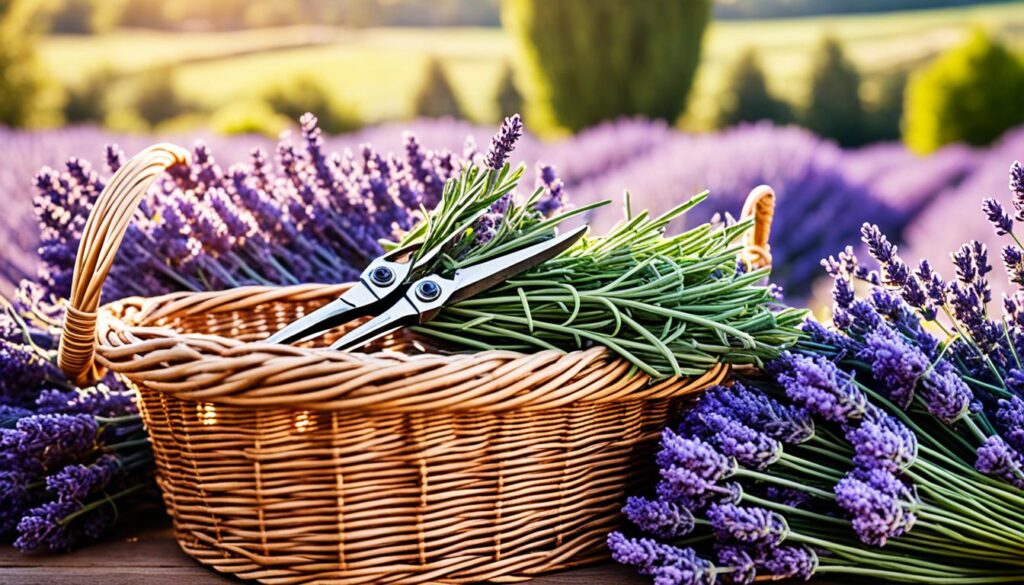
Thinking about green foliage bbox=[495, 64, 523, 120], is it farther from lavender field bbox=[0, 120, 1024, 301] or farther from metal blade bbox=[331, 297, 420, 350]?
metal blade bbox=[331, 297, 420, 350]

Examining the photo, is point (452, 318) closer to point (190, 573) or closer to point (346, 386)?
point (346, 386)

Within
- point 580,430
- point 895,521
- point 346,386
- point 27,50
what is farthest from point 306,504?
point 27,50

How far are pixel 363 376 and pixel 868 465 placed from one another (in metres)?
0.47

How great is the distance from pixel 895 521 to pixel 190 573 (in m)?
0.71

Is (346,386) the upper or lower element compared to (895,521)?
upper

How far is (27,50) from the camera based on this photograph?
629 centimetres

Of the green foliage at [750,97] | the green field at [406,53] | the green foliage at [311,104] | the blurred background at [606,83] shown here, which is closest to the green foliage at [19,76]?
the blurred background at [606,83]

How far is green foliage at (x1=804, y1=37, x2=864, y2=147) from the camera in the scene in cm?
642

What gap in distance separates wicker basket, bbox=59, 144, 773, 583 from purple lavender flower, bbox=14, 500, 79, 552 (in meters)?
0.13

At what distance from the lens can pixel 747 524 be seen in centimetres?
90

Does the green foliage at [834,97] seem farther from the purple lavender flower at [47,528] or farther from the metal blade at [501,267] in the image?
the purple lavender flower at [47,528]

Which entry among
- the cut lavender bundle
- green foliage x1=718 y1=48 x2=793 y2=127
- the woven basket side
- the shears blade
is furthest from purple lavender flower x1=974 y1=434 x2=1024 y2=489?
green foliage x1=718 y1=48 x2=793 y2=127

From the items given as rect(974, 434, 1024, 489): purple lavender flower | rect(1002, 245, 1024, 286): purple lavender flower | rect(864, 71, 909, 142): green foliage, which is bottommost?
rect(864, 71, 909, 142): green foliage

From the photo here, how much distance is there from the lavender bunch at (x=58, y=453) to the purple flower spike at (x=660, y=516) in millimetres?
612
